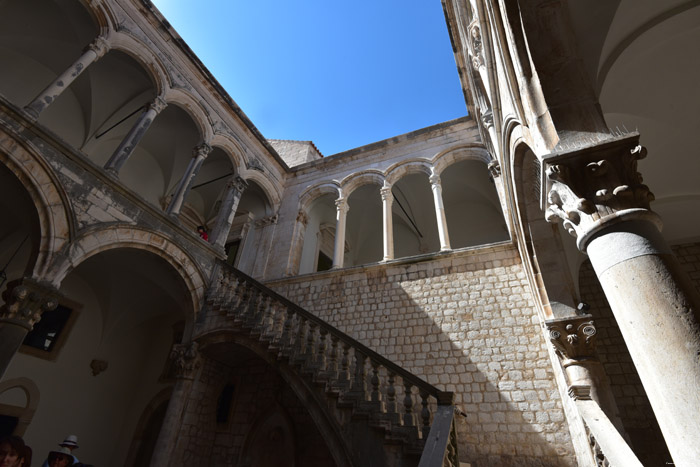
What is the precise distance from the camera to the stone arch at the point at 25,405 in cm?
669

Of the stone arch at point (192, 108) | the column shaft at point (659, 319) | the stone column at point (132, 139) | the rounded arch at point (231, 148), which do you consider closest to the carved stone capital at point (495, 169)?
the column shaft at point (659, 319)

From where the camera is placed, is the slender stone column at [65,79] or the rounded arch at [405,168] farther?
the rounded arch at [405,168]

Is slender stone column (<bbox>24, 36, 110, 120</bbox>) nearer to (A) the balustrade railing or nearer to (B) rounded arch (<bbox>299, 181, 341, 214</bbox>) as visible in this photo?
(A) the balustrade railing

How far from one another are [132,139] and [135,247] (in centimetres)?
231

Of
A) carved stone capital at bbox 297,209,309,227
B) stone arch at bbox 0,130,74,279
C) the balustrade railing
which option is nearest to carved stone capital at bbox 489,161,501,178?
the balustrade railing

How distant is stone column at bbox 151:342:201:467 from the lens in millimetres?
5477

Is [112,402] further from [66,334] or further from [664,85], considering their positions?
[664,85]

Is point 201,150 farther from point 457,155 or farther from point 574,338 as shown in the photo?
point 574,338

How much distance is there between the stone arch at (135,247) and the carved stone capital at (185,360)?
1.46 ft

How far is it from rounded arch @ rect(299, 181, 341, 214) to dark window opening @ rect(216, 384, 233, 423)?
5.24m

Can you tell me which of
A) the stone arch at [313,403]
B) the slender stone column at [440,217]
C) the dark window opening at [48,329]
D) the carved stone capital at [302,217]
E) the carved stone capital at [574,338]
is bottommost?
the stone arch at [313,403]

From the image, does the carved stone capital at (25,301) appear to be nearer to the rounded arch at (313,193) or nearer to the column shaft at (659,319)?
the column shaft at (659,319)

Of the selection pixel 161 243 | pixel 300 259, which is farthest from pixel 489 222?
pixel 161 243

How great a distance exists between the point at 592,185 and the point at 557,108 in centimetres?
79
